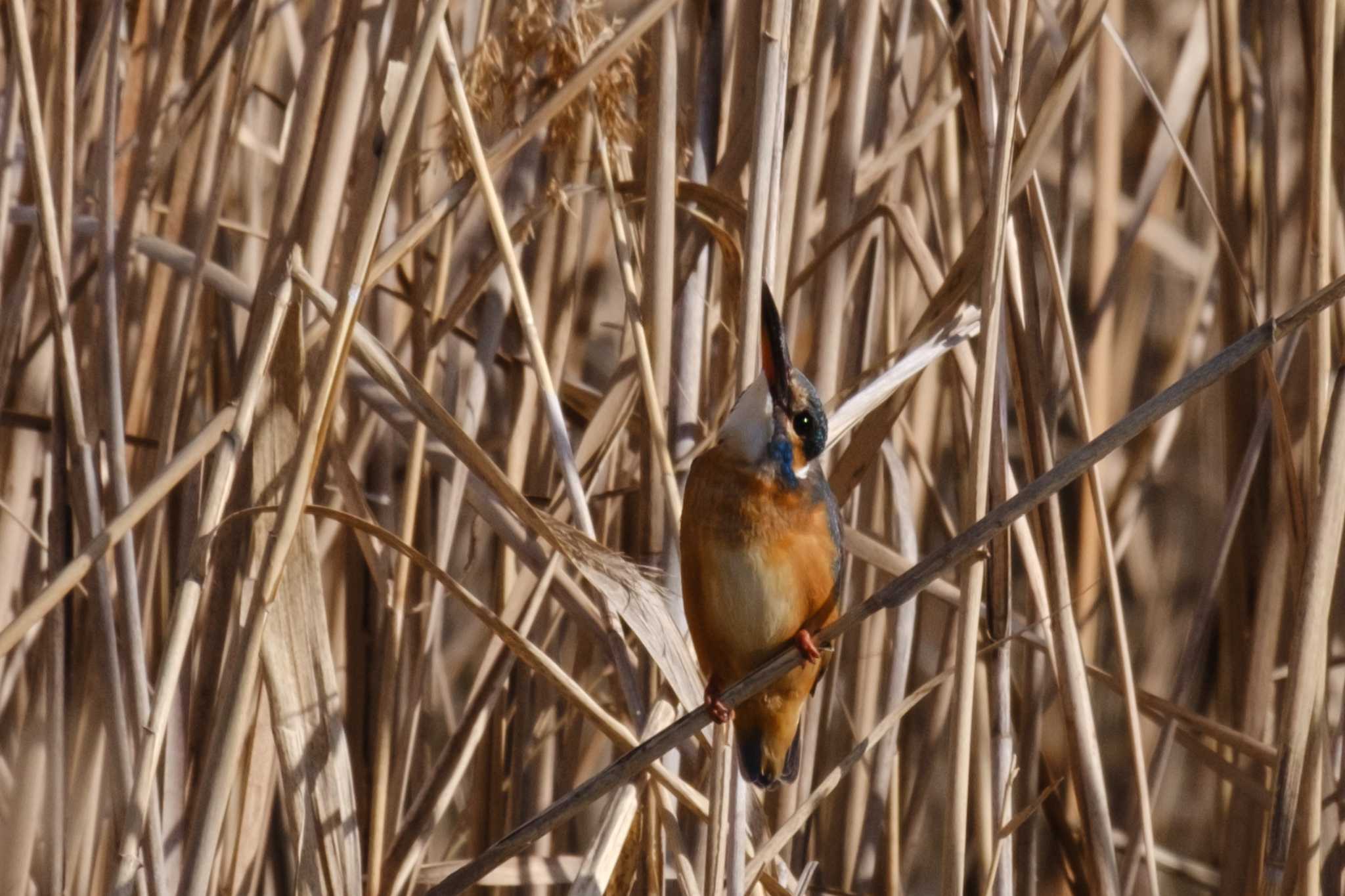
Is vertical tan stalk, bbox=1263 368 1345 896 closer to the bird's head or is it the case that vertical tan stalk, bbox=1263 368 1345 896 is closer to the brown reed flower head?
the bird's head

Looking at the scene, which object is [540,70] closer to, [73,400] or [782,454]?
[782,454]

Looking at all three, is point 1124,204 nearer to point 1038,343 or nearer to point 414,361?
point 1038,343

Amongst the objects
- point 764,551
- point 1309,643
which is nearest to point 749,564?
point 764,551

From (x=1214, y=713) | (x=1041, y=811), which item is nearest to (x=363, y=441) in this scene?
(x=1041, y=811)

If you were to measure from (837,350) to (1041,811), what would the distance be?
3.70 feet

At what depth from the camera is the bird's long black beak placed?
5.98 feet

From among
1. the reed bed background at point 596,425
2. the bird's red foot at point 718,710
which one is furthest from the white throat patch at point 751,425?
the bird's red foot at point 718,710

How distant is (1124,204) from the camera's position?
3301 millimetres

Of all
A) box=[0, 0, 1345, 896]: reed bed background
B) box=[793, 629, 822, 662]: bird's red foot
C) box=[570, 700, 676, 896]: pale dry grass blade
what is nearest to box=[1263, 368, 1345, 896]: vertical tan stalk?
box=[0, 0, 1345, 896]: reed bed background

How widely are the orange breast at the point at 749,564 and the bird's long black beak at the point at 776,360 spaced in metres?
0.12

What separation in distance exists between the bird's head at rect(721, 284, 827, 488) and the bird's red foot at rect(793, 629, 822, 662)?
0.22 m

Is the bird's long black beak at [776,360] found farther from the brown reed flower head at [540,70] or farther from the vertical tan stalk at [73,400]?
the vertical tan stalk at [73,400]

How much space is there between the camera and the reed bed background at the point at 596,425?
170 centimetres

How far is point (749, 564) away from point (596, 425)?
36 centimetres
